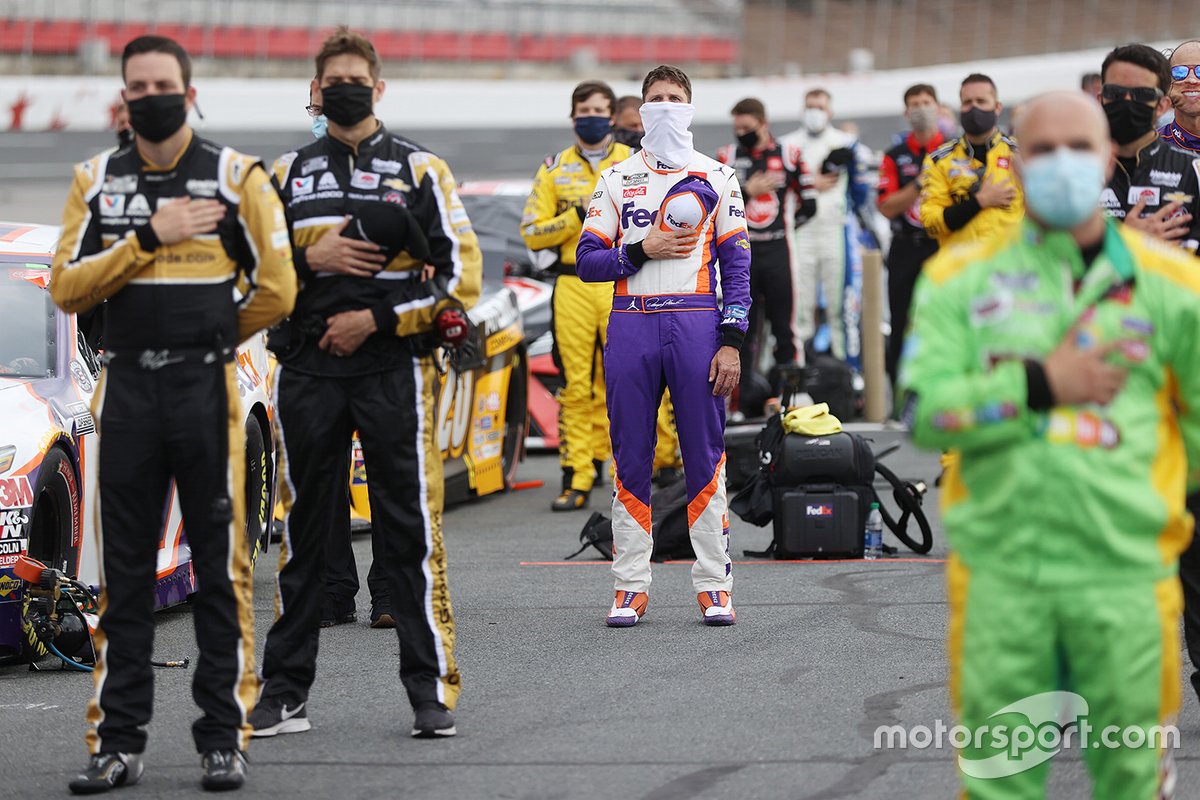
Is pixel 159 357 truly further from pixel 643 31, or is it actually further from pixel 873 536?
pixel 643 31

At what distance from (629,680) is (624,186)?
221 centimetres

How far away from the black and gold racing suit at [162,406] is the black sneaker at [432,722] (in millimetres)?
666

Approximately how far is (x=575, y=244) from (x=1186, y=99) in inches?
187

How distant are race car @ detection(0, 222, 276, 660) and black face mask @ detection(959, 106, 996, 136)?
16.4ft

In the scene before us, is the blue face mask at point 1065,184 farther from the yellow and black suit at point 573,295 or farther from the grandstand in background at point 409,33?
the grandstand in background at point 409,33

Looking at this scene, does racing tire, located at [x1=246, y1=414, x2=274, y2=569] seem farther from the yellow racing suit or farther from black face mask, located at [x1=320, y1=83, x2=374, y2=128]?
the yellow racing suit

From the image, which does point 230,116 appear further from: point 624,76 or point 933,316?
point 933,316

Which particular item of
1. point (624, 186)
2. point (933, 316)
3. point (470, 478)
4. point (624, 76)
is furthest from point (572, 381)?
point (624, 76)

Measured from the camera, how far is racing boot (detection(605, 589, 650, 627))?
7.56m

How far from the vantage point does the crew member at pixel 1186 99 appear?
6887 millimetres

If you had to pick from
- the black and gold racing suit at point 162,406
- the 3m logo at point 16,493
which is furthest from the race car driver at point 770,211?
the black and gold racing suit at point 162,406

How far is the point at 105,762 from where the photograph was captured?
511 cm

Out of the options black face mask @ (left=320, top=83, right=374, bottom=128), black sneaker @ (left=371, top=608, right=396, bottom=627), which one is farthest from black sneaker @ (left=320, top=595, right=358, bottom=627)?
black face mask @ (left=320, top=83, right=374, bottom=128)

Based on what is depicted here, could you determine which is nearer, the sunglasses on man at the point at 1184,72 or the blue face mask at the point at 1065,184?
the blue face mask at the point at 1065,184
